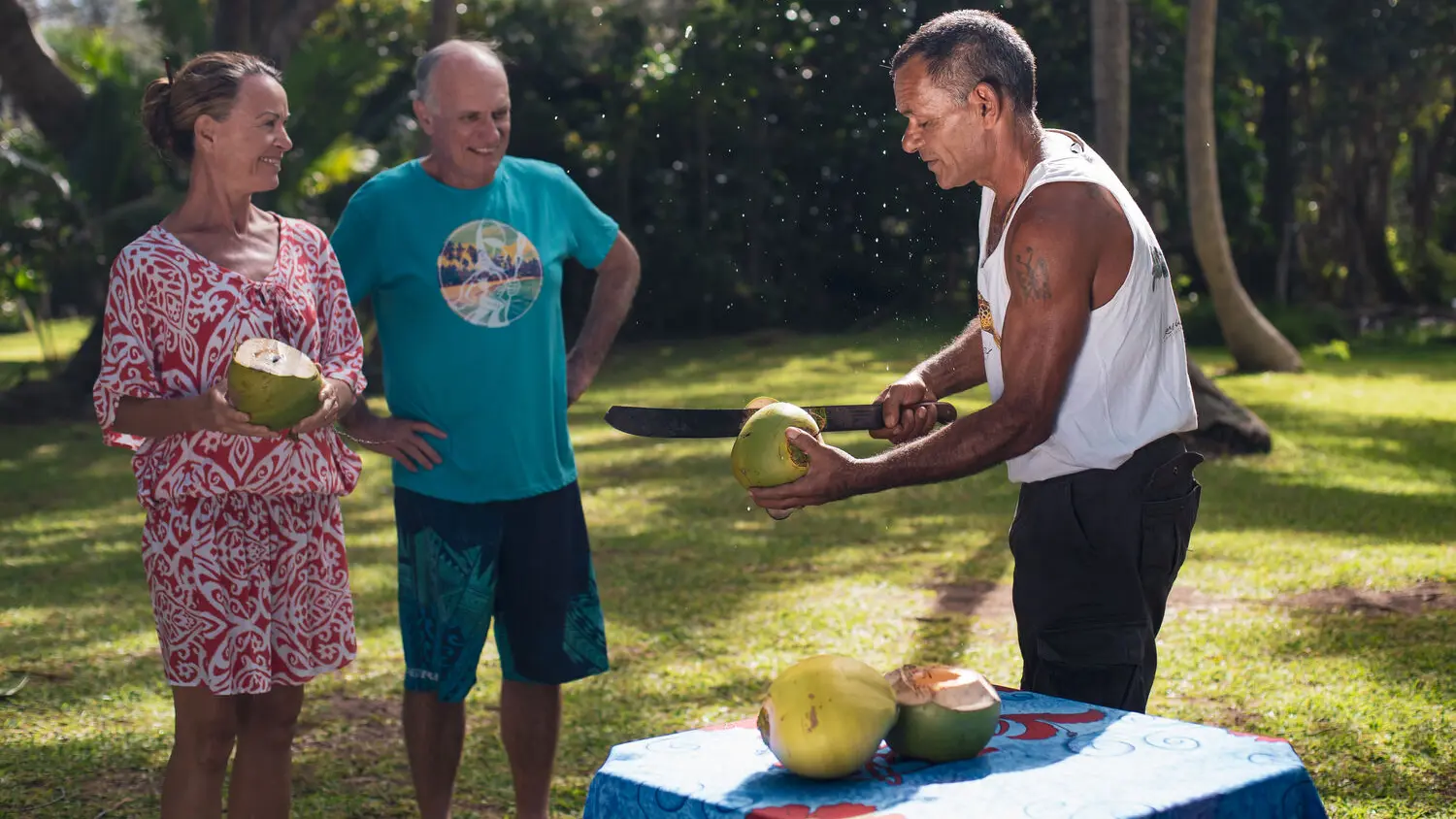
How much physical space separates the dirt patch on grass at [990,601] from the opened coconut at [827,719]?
15.9 feet

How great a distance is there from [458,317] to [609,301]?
1.93 feet

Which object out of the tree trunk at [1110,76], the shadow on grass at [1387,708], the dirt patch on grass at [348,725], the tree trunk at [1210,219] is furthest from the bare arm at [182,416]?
the tree trunk at [1210,219]

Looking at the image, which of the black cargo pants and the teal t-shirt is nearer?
the black cargo pants

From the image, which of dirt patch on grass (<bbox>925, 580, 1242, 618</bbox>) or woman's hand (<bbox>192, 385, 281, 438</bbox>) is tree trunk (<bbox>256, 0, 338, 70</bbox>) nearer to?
dirt patch on grass (<bbox>925, 580, 1242, 618</bbox>)

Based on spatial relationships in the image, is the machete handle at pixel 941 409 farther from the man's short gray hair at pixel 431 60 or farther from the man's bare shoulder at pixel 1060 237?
the man's short gray hair at pixel 431 60

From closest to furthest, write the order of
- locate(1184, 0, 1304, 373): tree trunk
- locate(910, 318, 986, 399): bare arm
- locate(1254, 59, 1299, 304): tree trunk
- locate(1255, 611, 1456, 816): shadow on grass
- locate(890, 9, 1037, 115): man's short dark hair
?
1. locate(890, 9, 1037, 115): man's short dark hair
2. locate(910, 318, 986, 399): bare arm
3. locate(1255, 611, 1456, 816): shadow on grass
4. locate(1184, 0, 1304, 373): tree trunk
5. locate(1254, 59, 1299, 304): tree trunk

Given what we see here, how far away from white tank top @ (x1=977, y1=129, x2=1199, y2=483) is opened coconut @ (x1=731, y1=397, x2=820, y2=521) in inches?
19.4

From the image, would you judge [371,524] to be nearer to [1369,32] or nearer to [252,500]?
[252,500]

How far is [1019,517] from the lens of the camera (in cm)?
313

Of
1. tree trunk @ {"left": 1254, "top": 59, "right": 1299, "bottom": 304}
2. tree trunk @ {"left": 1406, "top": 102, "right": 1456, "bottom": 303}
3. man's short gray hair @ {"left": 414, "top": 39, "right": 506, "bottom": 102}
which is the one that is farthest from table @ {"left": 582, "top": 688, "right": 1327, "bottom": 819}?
tree trunk @ {"left": 1406, "top": 102, "right": 1456, "bottom": 303}

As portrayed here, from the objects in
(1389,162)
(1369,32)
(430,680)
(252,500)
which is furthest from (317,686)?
(1389,162)

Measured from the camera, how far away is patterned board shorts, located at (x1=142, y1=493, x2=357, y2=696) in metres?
3.47

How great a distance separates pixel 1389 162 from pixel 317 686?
90.1 ft

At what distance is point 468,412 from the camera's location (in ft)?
13.4
